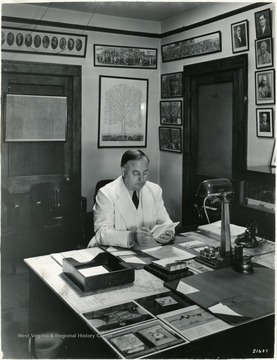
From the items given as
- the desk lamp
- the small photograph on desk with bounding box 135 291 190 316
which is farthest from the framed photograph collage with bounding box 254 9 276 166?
the small photograph on desk with bounding box 135 291 190 316

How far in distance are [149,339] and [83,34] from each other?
4.35 m

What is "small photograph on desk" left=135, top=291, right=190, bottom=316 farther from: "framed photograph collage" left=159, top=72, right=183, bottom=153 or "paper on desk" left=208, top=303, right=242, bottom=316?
"framed photograph collage" left=159, top=72, right=183, bottom=153

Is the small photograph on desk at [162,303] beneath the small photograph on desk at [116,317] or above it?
above

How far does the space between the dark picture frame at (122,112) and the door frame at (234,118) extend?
0.70 m

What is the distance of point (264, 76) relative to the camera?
384cm

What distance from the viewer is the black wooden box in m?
1.81

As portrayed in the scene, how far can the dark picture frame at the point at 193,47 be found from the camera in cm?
451

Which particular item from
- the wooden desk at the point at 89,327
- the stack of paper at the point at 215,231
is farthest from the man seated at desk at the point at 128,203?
the wooden desk at the point at 89,327

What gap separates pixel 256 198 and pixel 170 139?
2165 mm

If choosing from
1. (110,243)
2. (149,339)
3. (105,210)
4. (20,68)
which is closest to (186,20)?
(20,68)

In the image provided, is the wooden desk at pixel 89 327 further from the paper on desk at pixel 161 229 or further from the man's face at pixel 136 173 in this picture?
the man's face at pixel 136 173

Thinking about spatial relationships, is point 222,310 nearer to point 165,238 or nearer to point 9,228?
point 165,238

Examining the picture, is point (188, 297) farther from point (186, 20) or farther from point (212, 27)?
point (186, 20)

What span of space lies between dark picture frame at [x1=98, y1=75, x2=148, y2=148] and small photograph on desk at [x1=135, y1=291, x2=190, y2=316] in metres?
3.74
